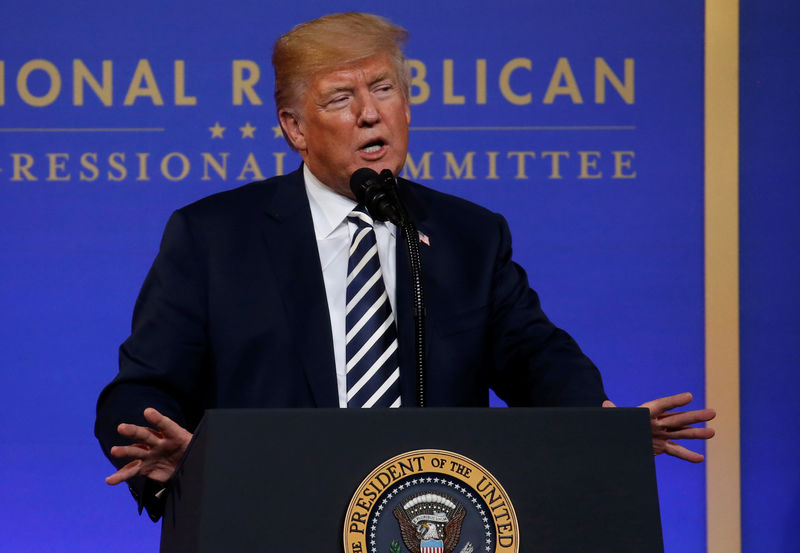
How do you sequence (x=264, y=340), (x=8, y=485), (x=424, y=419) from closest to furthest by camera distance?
(x=424, y=419) → (x=264, y=340) → (x=8, y=485)

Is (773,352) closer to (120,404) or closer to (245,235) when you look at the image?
(245,235)

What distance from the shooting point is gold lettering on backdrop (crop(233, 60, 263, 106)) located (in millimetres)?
2797

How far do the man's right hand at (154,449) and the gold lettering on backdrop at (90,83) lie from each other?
1661 millimetres

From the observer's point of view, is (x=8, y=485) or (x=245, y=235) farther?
(x=8, y=485)

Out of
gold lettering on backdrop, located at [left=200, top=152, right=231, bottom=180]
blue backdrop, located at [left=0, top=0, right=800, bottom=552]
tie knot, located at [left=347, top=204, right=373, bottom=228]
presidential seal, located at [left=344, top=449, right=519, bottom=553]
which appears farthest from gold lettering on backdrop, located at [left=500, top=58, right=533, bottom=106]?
presidential seal, located at [left=344, top=449, right=519, bottom=553]

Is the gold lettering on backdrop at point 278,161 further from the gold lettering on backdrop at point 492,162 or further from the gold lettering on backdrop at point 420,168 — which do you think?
→ the gold lettering on backdrop at point 492,162

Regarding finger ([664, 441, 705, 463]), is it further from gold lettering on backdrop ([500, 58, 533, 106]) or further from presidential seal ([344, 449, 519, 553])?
gold lettering on backdrop ([500, 58, 533, 106])

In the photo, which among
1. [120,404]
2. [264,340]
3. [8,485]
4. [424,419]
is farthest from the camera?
[8,485]

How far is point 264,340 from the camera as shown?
1747 millimetres

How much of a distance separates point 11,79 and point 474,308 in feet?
5.14

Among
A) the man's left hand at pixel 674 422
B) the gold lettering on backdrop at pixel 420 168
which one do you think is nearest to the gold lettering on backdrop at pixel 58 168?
the gold lettering on backdrop at pixel 420 168

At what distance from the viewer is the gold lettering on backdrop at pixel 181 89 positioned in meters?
2.80

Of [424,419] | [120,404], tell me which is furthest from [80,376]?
[424,419]

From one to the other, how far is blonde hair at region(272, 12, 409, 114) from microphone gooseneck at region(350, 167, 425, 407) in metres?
0.38
